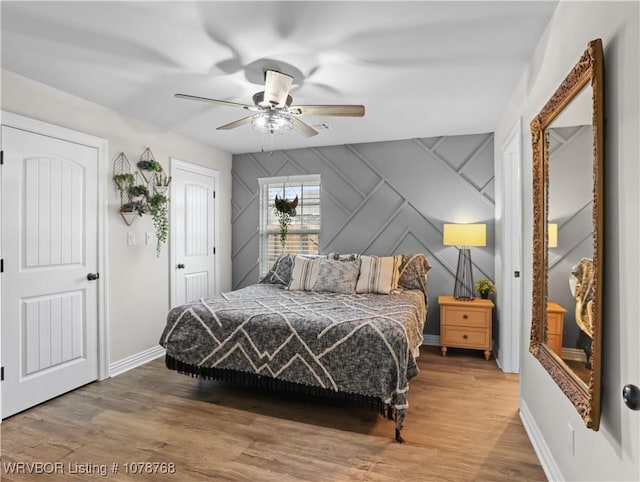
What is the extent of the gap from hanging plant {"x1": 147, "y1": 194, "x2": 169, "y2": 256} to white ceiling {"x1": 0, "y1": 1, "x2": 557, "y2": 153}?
863 mm

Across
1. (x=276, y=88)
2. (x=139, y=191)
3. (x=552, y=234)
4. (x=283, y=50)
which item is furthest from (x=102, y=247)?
(x=552, y=234)

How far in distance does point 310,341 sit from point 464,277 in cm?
241

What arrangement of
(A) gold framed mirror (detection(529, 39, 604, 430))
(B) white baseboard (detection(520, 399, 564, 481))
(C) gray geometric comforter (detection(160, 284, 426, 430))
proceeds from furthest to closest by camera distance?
1. (C) gray geometric comforter (detection(160, 284, 426, 430))
2. (B) white baseboard (detection(520, 399, 564, 481))
3. (A) gold framed mirror (detection(529, 39, 604, 430))

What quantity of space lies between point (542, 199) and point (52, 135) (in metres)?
3.47

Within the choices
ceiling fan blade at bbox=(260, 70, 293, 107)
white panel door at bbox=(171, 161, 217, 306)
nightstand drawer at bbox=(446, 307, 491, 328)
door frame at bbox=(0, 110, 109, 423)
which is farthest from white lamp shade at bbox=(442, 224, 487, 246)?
door frame at bbox=(0, 110, 109, 423)

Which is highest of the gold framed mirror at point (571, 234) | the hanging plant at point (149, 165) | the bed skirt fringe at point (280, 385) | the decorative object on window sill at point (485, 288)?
the hanging plant at point (149, 165)

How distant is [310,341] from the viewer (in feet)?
8.20

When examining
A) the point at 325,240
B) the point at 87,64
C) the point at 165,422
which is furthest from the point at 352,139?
the point at 165,422

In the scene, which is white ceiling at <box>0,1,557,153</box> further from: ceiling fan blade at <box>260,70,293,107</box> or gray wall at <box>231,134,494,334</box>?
gray wall at <box>231,134,494,334</box>

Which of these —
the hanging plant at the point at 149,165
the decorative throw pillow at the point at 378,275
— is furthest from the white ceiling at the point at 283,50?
the decorative throw pillow at the point at 378,275

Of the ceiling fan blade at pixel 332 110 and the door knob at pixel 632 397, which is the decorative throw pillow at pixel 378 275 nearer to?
the ceiling fan blade at pixel 332 110

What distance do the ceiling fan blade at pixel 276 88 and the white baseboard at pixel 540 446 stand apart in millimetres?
2647

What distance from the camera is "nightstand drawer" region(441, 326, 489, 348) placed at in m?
3.73

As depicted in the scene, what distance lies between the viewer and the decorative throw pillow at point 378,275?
3.71 metres
